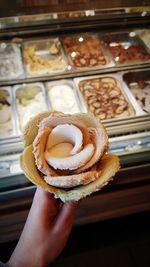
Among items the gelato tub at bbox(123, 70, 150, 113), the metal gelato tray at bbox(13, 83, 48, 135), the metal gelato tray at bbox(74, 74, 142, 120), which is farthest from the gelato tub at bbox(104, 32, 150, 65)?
the metal gelato tray at bbox(13, 83, 48, 135)

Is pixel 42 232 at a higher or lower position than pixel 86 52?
lower

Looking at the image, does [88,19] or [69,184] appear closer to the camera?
[69,184]

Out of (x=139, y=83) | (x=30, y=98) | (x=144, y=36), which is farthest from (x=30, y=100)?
(x=144, y=36)

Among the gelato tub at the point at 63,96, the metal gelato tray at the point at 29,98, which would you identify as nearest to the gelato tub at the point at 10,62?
the metal gelato tray at the point at 29,98

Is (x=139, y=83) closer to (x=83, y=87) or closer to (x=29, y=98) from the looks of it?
(x=83, y=87)

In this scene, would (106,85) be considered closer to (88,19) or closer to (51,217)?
(88,19)

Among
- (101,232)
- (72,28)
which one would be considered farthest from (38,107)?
(101,232)

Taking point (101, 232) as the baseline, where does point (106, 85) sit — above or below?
above
